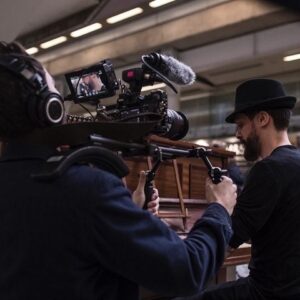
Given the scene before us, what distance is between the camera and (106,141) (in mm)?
1229

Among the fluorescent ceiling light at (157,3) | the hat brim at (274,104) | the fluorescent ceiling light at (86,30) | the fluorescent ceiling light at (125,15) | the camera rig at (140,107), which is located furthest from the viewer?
the fluorescent ceiling light at (86,30)

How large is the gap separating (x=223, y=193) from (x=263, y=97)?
1.10 metres

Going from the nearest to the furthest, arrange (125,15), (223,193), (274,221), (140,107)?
(223,193) < (140,107) < (274,221) < (125,15)

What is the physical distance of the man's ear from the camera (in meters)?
2.36

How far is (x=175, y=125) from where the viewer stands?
67.2 inches

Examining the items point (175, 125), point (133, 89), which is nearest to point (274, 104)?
point (175, 125)

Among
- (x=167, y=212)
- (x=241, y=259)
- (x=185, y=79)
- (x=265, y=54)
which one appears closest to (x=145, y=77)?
(x=185, y=79)

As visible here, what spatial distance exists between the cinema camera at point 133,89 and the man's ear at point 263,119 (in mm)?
761

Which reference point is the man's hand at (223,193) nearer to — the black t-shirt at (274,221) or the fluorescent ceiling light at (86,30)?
the black t-shirt at (274,221)

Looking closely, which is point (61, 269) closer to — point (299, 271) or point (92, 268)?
point (92, 268)

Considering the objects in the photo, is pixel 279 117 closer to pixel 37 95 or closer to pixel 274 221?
pixel 274 221

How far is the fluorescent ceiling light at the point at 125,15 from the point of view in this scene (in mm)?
7037

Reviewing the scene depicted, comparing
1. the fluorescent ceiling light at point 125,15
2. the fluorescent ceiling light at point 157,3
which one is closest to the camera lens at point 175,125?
the fluorescent ceiling light at point 157,3

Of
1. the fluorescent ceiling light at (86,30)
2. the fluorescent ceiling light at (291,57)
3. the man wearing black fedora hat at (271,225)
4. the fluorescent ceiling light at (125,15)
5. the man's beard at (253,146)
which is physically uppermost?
the fluorescent ceiling light at (125,15)
